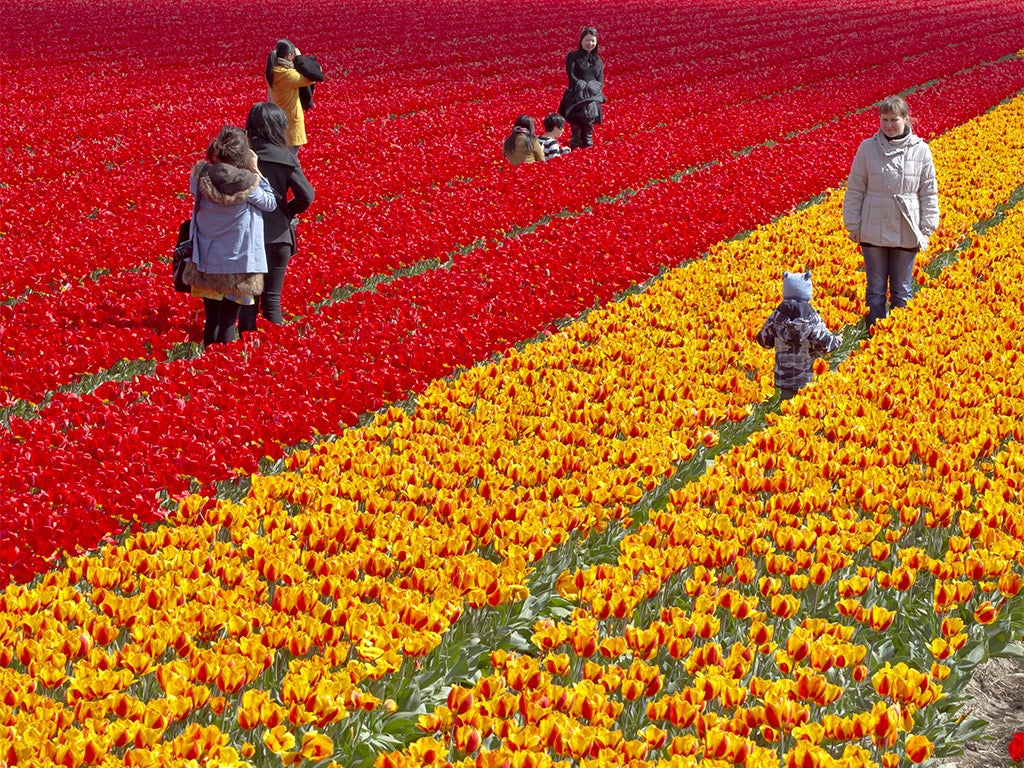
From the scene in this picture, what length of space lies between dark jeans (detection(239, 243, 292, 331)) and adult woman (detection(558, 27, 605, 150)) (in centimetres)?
1001

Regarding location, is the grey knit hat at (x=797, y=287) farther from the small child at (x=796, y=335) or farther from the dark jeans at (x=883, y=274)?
the dark jeans at (x=883, y=274)

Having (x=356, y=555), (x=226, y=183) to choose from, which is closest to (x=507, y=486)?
(x=356, y=555)

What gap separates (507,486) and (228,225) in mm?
3665

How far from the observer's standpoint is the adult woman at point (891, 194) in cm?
945

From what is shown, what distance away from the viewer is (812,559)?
542 cm

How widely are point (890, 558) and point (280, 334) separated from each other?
5.08 metres

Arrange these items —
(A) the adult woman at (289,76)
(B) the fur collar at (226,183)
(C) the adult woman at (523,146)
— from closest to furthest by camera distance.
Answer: (B) the fur collar at (226,183)
(A) the adult woman at (289,76)
(C) the adult woman at (523,146)

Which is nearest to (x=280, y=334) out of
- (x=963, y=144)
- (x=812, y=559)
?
(x=812, y=559)

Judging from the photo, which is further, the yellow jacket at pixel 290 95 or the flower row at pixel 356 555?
the yellow jacket at pixel 290 95

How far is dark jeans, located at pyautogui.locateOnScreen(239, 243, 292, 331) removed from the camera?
9383 millimetres

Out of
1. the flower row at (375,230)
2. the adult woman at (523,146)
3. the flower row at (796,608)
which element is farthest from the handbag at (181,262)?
the adult woman at (523,146)

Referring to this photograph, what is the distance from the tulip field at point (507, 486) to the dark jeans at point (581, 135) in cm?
323

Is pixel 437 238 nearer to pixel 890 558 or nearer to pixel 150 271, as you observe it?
pixel 150 271

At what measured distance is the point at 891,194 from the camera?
946cm
